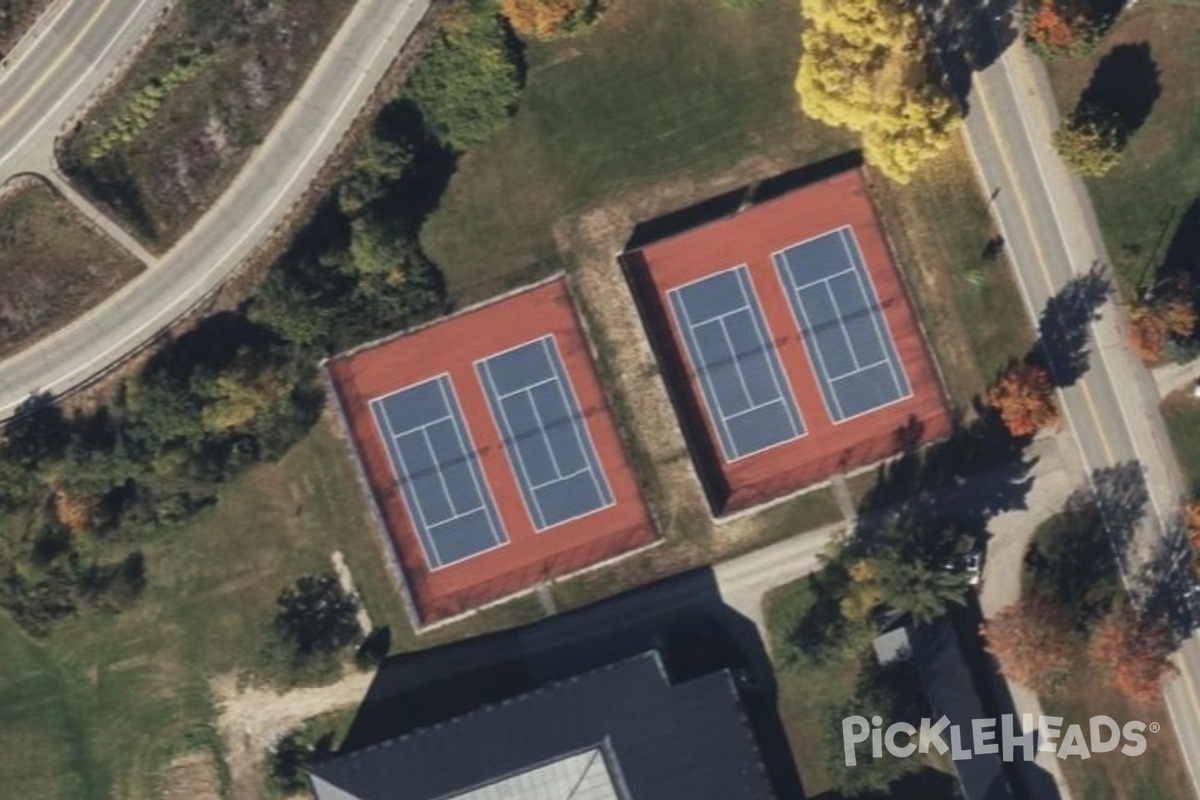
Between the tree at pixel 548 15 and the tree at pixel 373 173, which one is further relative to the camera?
the tree at pixel 373 173

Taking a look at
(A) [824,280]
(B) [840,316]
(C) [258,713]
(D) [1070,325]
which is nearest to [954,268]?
(B) [840,316]

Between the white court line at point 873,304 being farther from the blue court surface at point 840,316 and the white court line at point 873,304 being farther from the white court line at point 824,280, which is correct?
the white court line at point 824,280

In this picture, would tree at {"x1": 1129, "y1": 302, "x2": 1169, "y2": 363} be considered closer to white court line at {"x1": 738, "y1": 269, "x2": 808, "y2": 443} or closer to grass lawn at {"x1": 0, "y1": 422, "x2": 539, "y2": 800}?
white court line at {"x1": 738, "y1": 269, "x2": 808, "y2": 443}

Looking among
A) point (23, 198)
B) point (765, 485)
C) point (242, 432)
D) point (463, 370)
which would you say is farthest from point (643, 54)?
point (23, 198)

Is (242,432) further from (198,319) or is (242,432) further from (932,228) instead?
(932,228)

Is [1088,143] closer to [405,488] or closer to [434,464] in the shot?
[434,464]

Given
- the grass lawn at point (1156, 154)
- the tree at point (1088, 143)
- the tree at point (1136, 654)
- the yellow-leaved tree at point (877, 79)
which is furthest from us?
the grass lawn at point (1156, 154)

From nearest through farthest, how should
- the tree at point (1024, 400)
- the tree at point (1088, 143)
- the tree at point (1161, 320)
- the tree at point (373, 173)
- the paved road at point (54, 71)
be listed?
1. the tree at point (1088, 143)
2. the tree at point (1161, 320)
3. the tree at point (1024, 400)
4. the tree at point (373, 173)
5. the paved road at point (54, 71)

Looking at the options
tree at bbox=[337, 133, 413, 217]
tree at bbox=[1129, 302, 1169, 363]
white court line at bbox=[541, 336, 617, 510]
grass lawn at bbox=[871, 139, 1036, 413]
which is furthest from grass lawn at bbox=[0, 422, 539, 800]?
tree at bbox=[1129, 302, 1169, 363]

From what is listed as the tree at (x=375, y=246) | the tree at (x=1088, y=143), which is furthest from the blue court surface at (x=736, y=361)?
the tree at (x=1088, y=143)
